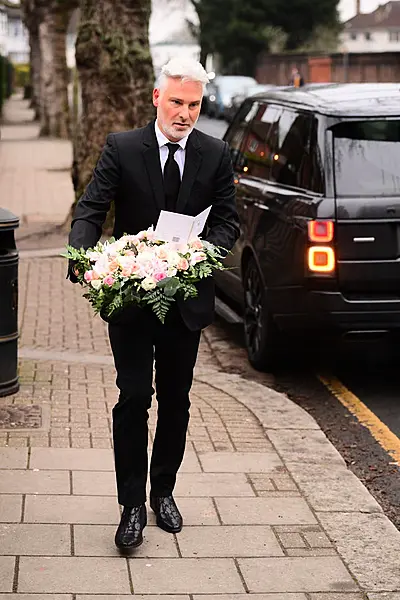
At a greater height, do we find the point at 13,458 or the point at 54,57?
the point at 54,57

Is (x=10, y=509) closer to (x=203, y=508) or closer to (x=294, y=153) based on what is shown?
A: (x=203, y=508)

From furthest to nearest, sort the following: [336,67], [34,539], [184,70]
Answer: [336,67]
[34,539]
[184,70]

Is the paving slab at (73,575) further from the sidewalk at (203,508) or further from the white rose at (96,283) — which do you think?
the white rose at (96,283)

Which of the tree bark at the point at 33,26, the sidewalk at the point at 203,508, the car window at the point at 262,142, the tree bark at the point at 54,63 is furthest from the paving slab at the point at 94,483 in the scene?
the tree bark at the point at 33,26

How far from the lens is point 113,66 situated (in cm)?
1429

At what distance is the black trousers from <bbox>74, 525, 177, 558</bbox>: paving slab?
0.59 ft

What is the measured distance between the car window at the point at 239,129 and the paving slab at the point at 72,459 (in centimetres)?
397

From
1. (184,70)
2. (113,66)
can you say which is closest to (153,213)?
(184,70)

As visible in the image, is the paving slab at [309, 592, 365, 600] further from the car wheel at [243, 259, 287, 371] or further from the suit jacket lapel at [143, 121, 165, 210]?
the car wheel at [243, 259, 287, 371]

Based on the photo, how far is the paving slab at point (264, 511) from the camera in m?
5.30

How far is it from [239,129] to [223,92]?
39.7 metres

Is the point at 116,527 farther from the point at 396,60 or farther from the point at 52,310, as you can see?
the point at 396,60

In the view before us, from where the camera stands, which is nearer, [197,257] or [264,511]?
[197,257]

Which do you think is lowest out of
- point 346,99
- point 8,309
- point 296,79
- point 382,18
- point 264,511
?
point 264,511
